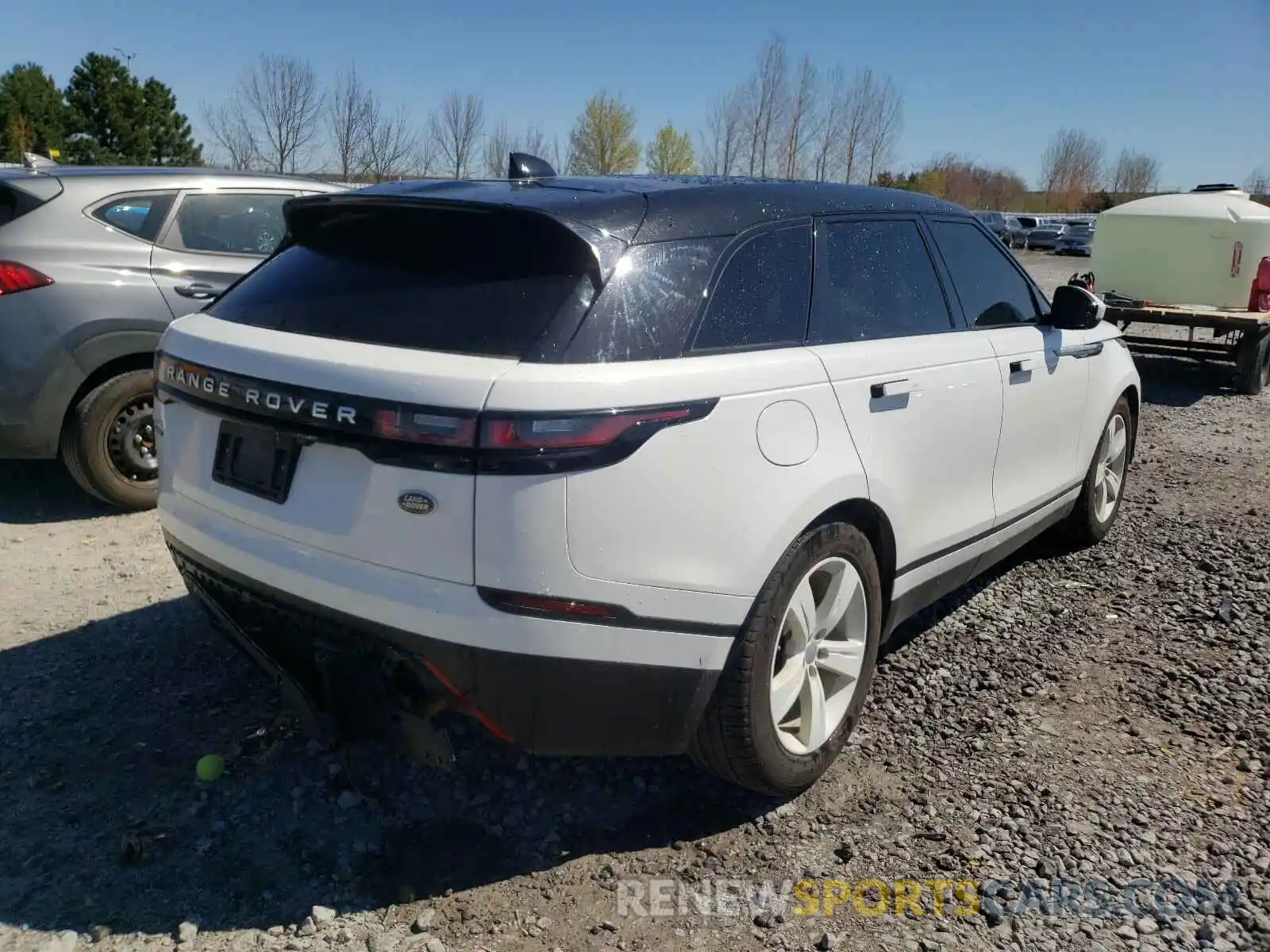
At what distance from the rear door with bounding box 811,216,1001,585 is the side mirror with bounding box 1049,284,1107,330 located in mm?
770

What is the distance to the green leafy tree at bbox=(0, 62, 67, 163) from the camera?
4366cm

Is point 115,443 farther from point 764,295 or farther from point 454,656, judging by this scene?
point 764,295

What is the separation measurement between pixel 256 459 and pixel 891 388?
71.7 inches

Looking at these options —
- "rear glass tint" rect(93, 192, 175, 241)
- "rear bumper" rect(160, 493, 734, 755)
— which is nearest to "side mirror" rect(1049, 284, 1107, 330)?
"rear bumper" rect(160, 493, 734, 755)

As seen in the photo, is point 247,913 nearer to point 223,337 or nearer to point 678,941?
point 678,941

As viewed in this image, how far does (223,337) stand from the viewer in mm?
2707

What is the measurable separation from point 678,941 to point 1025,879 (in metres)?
0.94

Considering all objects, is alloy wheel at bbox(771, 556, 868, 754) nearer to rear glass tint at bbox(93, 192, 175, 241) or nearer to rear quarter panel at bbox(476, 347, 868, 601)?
rear quarter panel at bbox(476, 347, 868, 601)

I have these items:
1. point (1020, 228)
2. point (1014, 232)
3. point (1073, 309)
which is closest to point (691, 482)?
point (1073, 309)

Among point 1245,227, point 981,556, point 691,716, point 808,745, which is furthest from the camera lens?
point 1245,227

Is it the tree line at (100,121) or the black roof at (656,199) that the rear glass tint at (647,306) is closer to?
the black roof at (656,199)

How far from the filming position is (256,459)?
8.38 ft

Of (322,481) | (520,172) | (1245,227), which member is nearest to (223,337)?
(322,481)

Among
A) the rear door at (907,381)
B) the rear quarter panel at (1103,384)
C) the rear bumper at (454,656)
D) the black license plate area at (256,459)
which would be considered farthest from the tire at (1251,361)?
the black license plate area at (256,459)
